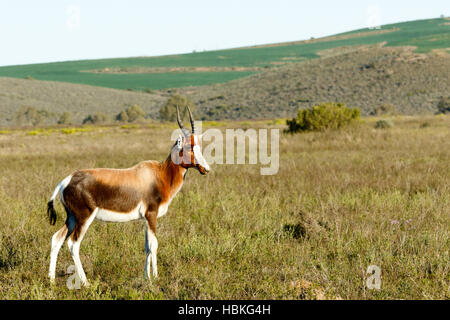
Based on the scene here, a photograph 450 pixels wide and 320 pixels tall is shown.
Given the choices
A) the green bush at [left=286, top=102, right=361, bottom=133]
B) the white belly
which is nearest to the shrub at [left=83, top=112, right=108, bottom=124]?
the green bush at [left=286, top=102, right=361, bottom=133]

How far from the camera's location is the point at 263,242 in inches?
237

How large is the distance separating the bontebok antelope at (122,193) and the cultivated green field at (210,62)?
122102 mm

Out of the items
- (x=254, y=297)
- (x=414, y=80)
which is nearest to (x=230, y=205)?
(x=254, y=297)

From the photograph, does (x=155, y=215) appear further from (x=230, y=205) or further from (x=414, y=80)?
(x=414, y=80)

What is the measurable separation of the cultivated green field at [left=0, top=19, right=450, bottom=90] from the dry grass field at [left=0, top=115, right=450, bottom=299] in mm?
117010

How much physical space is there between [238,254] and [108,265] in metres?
1.60

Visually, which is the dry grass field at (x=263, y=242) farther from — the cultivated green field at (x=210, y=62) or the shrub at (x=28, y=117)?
the cultivated green field at (x=210, y=62)

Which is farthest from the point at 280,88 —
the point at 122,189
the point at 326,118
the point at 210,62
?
the point at 210,62

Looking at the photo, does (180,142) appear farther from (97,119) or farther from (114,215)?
(97,119)

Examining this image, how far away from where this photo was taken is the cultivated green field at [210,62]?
134812mm

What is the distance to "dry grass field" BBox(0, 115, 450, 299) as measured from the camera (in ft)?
15.1

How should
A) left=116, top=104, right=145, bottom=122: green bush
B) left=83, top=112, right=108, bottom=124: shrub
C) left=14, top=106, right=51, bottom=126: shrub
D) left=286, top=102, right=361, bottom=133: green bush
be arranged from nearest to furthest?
left=286, top=102, right=361, bottom=133: green bush → left=83, top=112, right=108, bottom=124: shrub → left=14, top=106, right=51, bottom=126: shrub → left=116, top=104, right=145, bottom=122: green bush

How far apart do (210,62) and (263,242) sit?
17039 cm

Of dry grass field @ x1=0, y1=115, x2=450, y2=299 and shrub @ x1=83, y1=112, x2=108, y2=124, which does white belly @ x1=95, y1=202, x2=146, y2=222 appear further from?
shrub @ x1=83, y1=112, x2=108, y2=124
